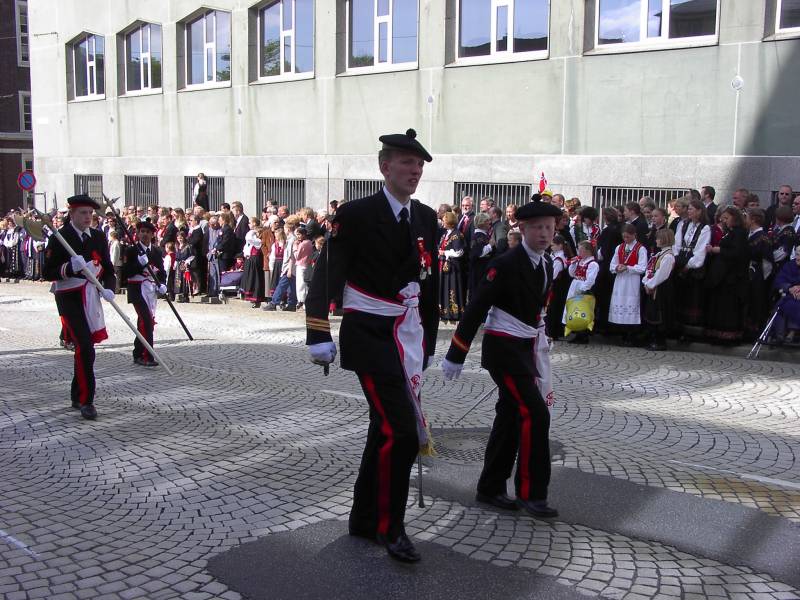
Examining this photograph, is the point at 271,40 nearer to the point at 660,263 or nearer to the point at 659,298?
the point at 660,263

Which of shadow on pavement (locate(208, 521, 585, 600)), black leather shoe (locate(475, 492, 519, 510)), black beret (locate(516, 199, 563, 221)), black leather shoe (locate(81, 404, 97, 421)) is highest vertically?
black beret (locate(516, 199, 563, 221))

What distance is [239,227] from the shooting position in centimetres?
1811

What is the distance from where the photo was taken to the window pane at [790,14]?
1418cm

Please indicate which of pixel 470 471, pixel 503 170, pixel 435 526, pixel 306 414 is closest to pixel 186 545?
pixel 435 526

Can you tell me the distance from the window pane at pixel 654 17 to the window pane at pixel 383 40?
653cm

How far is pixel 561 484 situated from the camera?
586 centimetres

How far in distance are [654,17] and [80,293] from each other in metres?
12.0

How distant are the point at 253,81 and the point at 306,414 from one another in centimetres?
1739

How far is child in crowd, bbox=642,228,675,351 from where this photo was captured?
457 inches

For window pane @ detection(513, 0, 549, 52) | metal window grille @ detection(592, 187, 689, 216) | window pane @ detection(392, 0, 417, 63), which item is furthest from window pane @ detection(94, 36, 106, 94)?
metal window grille @ detection(592, 187, 689, 216)

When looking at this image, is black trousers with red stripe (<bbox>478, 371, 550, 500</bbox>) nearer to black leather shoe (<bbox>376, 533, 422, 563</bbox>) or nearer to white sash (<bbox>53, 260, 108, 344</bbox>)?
black leather shoe (<bbox>376, 533, 422, 563</bbox>)

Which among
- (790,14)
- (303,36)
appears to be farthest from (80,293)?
(303,36)

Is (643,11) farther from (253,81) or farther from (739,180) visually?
(253,81)

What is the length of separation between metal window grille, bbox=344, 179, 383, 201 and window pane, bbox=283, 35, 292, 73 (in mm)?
3917
